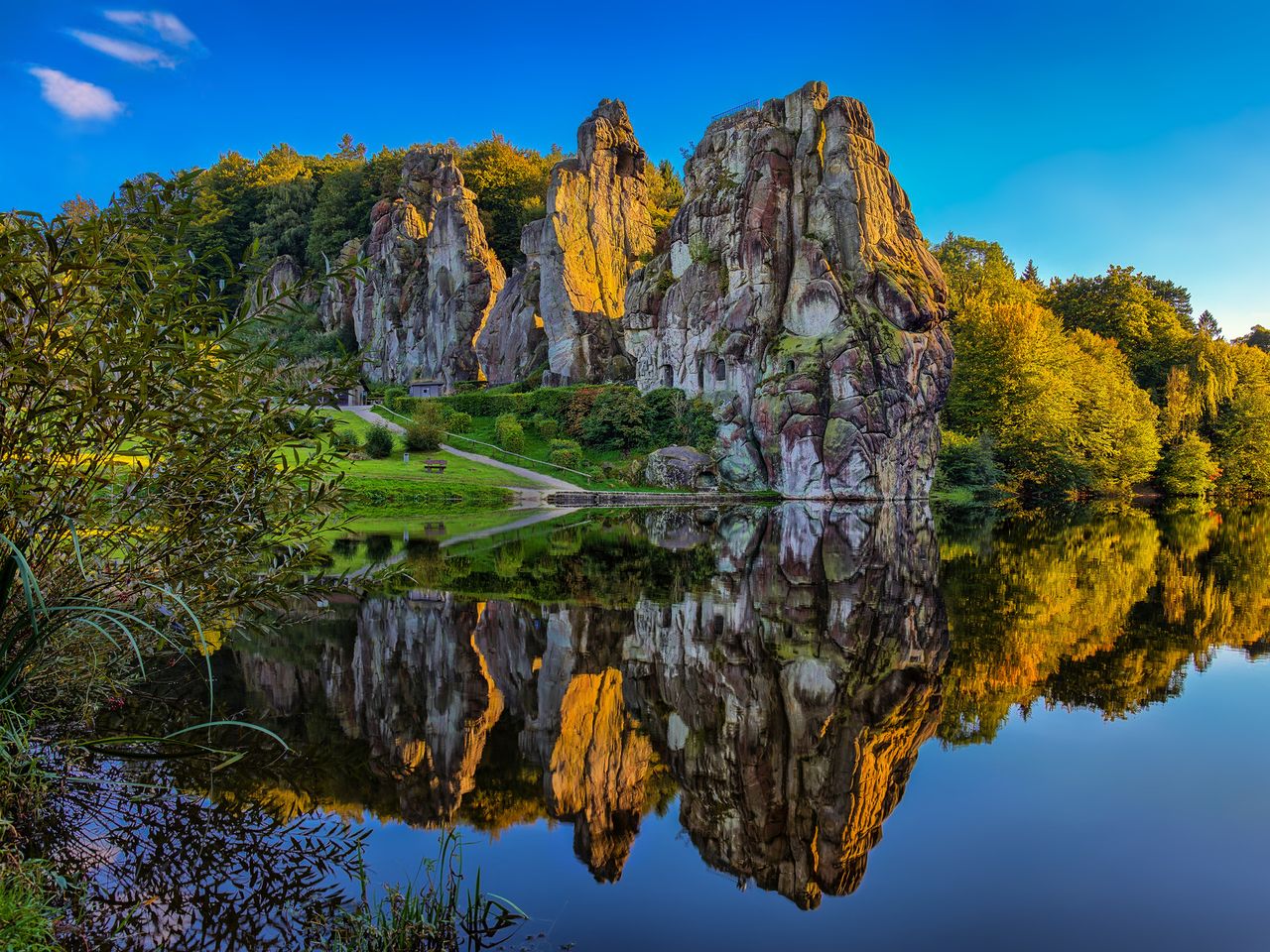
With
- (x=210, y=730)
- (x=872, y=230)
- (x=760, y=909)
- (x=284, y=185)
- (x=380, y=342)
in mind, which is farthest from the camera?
(x=284, y=185)

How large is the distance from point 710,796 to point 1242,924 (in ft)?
11.4

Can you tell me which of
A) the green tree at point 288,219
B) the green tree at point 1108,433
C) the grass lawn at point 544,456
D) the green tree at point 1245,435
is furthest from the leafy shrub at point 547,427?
the green tree at point 288,219

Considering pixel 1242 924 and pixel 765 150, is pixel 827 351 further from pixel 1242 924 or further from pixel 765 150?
pixel 1242 924

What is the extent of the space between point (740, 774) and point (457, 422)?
51948 millimetres

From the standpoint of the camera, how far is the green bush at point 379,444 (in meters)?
45.7

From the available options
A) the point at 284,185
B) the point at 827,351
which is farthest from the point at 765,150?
the point at 284,185

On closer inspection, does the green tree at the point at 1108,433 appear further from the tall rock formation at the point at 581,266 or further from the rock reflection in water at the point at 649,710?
the rock reflection in water at the point at 649,710

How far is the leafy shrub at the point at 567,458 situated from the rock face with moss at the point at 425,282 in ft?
74.0

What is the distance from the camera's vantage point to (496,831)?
18.7 feet

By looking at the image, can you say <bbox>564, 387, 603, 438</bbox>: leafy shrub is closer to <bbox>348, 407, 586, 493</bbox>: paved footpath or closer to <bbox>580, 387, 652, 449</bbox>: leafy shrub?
<bbox>580, 387, 652, 449</bbox>: leafy shrub

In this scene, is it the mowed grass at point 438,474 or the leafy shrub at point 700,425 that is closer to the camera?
the mowed grass at point 438,474

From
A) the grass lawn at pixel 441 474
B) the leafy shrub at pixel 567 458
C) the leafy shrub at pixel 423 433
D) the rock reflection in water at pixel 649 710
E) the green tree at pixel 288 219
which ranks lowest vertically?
the rock reflection in water at pixel 649 710

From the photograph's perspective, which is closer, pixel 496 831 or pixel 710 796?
pixel 496 831

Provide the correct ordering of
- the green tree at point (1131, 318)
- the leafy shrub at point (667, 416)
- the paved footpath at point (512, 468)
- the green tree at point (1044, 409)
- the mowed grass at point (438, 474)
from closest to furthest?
the mowed grass at point (438, 474) → the paved footpath at point (512, 468) → the green tree at point (1044, 409) → the leafy shrub at point (667, 416) → the green tree at point (1131, 318)
